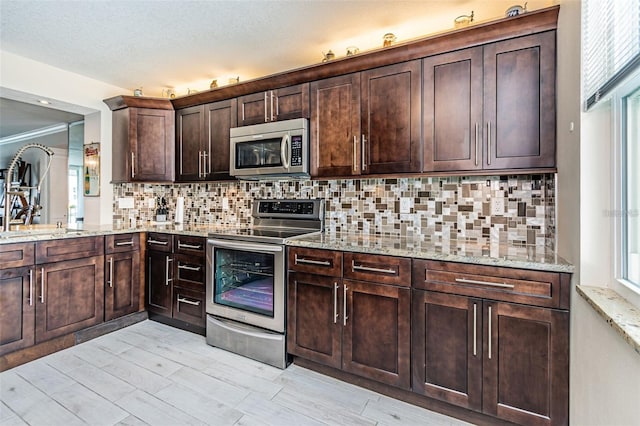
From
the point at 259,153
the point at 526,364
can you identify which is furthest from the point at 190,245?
the point at 526,364

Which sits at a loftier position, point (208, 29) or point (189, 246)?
point (208, 29)

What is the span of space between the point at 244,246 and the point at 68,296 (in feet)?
5.09

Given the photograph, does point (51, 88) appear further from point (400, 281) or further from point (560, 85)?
point (560, 85)

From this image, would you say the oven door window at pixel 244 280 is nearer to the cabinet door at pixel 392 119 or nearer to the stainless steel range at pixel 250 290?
the stainless steel range at pixel 250 290

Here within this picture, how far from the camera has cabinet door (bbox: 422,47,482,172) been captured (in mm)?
1988

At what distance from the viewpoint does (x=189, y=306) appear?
2805mm

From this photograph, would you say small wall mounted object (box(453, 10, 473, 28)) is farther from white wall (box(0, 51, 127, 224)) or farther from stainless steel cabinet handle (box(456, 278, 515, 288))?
white wall (box(0, 51, 127, 224))

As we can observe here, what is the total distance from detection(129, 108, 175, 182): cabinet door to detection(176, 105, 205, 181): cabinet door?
100mm

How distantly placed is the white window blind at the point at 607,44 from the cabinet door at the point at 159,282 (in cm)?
315

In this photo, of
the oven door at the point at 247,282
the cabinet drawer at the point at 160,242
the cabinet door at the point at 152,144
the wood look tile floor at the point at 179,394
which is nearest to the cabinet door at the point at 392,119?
the oven door at the point at 247,282

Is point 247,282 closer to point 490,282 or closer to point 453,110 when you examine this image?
point 490,282

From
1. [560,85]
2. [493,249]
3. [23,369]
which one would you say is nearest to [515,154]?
[560,85]

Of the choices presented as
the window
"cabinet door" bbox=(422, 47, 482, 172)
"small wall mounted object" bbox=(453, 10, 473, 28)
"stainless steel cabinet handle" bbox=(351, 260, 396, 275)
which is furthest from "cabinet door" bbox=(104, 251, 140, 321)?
the window

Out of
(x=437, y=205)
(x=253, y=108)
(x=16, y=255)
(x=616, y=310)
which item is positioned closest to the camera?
(x=616, y=310)
